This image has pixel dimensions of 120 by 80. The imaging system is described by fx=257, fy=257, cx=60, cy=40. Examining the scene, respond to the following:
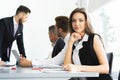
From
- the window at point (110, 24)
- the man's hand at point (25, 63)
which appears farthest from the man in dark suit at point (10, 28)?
the window at point (110, 24)

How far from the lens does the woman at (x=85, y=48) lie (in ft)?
6.04

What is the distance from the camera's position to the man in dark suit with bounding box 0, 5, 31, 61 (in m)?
3.56

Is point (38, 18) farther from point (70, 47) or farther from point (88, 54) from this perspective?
point (88, 54)

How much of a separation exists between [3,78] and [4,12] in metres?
2.87

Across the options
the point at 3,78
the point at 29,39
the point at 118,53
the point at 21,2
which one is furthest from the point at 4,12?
the point at 3,78

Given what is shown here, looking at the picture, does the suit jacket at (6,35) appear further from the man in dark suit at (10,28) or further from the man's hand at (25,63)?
the man's hand at (25,63)

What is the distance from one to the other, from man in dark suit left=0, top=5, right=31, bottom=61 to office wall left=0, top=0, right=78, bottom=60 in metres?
0.48

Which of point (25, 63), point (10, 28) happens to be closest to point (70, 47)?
point (25, 63)

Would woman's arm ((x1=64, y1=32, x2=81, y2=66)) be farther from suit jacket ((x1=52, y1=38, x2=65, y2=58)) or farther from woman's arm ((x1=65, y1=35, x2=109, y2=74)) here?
suit jacket ((x1=52, y1=38, x2=65, y2=58))

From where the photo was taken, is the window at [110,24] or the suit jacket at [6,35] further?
the window at [110,24]

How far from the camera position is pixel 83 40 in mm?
1991

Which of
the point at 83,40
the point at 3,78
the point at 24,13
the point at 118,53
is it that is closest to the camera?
the point at 3,78

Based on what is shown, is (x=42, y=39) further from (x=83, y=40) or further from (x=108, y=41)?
(x=83, y=40)

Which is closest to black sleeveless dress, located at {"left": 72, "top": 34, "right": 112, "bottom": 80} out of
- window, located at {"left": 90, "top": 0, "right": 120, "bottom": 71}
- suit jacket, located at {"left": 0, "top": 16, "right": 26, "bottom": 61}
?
suit jacket, located at {"left": 0, "top": 16, "right": 26, "bottom": 61}
